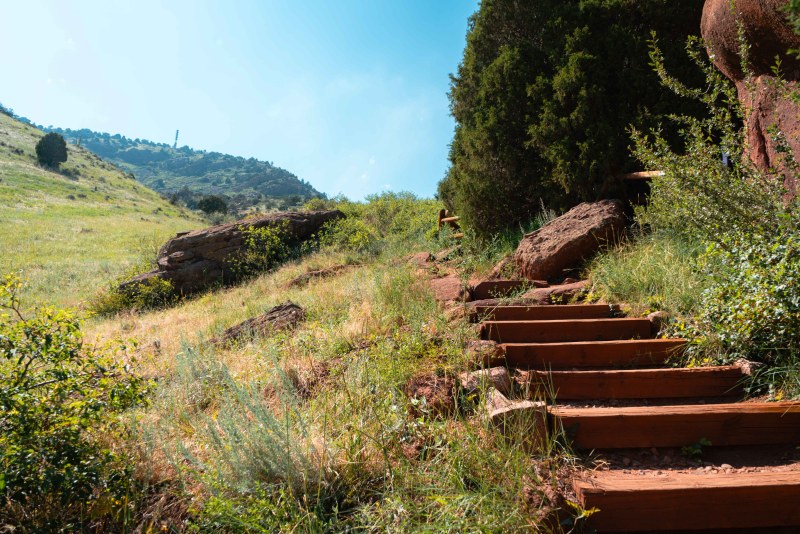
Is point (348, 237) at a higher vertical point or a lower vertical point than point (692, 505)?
higher

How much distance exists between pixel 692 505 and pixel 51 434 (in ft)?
11.2

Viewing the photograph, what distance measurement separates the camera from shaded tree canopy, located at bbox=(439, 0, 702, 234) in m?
6.94

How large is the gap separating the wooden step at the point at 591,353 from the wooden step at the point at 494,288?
1.87 meters

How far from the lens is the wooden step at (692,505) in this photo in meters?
2.30

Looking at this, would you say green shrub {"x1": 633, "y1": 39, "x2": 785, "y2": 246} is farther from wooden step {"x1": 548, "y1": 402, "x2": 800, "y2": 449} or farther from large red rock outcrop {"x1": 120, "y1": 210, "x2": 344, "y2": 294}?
large red rock outcrop {"x1": 120, "y1": 210, "x2": 344, "y2": 294}

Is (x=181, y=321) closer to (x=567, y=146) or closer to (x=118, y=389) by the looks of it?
(x=118, y=389)

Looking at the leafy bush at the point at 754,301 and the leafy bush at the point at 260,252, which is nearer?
the leafy bush at the point at 754,301

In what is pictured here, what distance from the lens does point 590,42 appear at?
7.32 m

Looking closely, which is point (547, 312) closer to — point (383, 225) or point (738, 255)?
point (738, 255)

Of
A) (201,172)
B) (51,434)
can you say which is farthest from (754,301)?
(201,172)

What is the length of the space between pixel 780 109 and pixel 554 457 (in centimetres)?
461

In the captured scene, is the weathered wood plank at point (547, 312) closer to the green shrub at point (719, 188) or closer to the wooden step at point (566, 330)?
the wooden step at point (566, 330)

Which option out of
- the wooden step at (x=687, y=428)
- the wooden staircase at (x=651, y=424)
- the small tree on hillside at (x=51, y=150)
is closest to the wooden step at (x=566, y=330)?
the wooden staircase at (x=651, y=424)

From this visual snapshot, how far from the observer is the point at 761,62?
4863 mm
